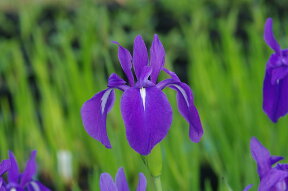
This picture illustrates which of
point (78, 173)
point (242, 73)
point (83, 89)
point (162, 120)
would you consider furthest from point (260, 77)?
point (162, 120)

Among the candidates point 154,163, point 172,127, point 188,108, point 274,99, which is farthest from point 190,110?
point 172,127

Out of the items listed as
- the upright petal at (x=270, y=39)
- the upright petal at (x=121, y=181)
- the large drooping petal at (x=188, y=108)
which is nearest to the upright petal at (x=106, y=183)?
the upright petal at (x=121, y=181)

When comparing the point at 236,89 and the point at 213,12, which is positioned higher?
the point at 213,12

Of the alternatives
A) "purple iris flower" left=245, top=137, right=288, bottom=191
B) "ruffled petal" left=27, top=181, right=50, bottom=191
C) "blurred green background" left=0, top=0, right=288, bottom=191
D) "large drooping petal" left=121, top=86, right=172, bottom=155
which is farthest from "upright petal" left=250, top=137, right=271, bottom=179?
"ruffled petal" left=27, top=181, right=50, bottom=191

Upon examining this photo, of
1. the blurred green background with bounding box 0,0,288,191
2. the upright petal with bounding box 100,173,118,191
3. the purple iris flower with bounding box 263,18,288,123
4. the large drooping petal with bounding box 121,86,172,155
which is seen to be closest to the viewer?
the large drooping petal with bounding box 121,86,172,155

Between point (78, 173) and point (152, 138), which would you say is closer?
point (152, 138)

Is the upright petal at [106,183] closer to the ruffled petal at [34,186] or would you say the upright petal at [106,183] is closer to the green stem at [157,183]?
the green stem at [157,183]

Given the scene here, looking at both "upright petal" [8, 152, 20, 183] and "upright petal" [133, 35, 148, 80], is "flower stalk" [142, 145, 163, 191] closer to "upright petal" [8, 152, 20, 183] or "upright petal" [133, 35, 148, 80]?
"upright petal" [133, 35, 148, 80]

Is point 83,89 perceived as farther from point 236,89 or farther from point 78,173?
point 236,89
